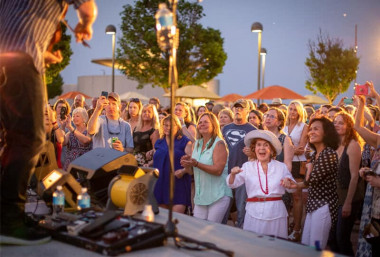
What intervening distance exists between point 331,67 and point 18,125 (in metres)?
34.2

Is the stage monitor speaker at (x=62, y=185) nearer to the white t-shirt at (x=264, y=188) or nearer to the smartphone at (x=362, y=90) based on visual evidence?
the white t-shirt at (x=264, y=188)

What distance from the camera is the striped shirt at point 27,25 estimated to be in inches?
115

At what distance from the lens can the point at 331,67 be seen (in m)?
34.8

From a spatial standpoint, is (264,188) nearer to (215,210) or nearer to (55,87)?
(215,210)

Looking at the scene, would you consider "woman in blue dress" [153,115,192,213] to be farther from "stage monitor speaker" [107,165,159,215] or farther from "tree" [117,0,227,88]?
"tree" [117,0,227,88]

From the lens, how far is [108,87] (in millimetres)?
41812

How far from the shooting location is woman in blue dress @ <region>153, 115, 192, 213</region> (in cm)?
603

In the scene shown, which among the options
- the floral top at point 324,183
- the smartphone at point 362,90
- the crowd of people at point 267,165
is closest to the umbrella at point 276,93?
the crowd of people at point 267,165

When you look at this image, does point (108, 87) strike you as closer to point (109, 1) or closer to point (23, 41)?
point (109, 1)

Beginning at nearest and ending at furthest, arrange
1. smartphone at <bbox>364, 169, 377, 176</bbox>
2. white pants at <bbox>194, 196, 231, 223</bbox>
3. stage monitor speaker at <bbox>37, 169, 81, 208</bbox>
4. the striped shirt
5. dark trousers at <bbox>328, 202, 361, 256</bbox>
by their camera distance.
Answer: the striped shirt
stage monitor speaker at <bbox>37, 169, 81, 208</bbox>
smartphone at <bbox>364, 169, 377, 176</bbox>
dark trousers at <bbox>328, 202, 361, 256</bbox>
white pants at <bbox>194, 196, 231, 223</bbox>

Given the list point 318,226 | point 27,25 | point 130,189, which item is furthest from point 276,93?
point 27,25

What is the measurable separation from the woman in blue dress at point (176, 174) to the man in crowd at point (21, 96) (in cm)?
309

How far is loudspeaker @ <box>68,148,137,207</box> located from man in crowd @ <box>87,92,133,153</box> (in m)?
2.24

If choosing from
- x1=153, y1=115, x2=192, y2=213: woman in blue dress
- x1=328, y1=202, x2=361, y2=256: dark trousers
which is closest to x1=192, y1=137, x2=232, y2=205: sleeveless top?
x1=153, y1=115, x2=192, y2=213: woman in blue dress
